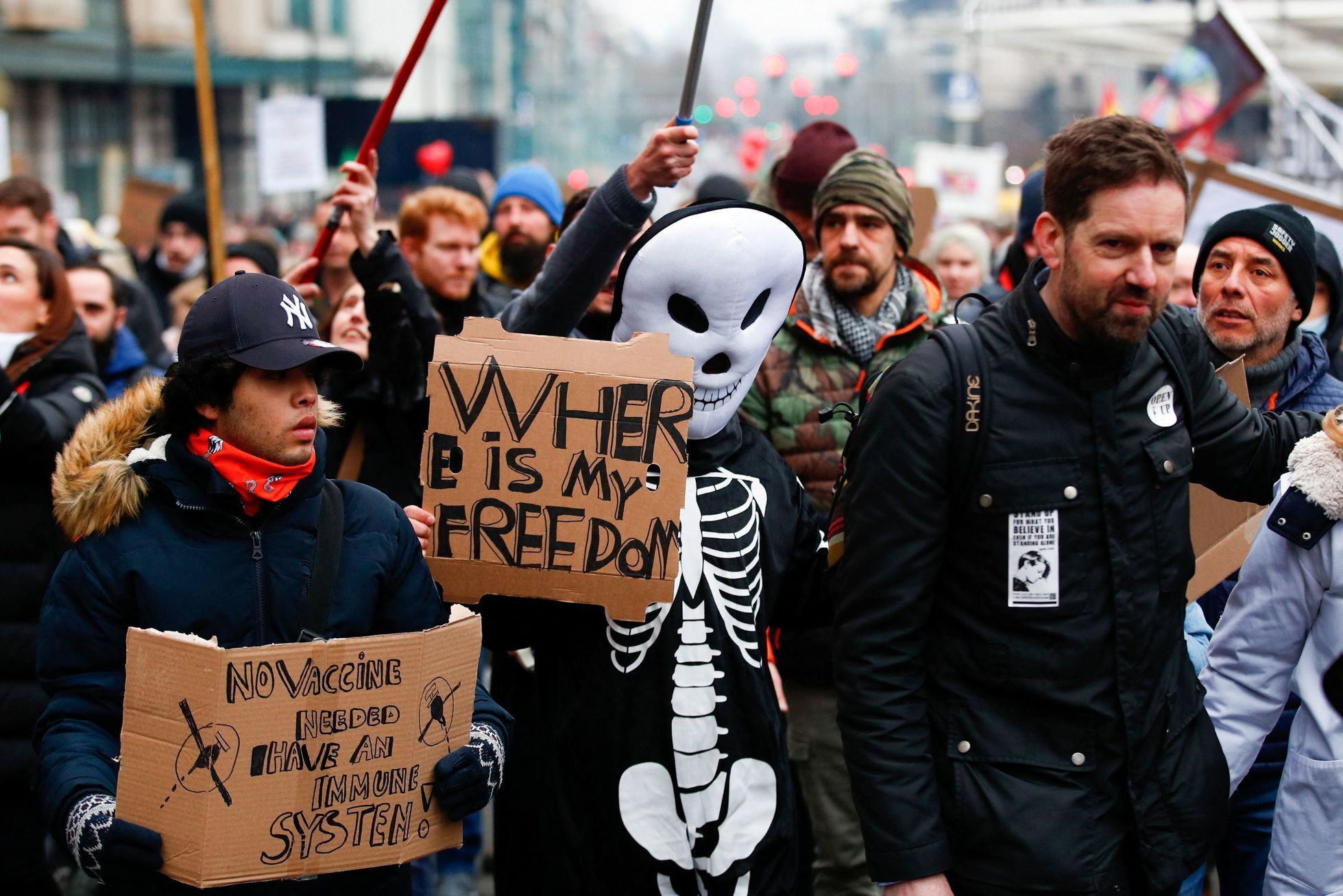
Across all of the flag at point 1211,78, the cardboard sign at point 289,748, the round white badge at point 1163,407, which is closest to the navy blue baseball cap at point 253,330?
the cardboard sign at point 289,748

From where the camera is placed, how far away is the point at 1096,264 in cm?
299

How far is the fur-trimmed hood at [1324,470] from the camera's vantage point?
321 centimetres

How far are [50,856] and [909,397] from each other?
4.60 meters

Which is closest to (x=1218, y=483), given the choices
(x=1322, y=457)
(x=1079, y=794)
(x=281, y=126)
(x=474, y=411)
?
(x=1322, y=457)

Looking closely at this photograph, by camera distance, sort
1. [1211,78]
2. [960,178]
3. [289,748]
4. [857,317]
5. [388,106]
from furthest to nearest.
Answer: [960,178] < [1211,78] < [857,317] < [388,106] < [289,748]

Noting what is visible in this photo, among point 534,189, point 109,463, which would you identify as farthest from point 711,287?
point 534,189

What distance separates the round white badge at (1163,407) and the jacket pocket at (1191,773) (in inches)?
20.5

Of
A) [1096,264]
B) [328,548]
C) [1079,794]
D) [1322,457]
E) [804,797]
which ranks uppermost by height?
[1096,264]

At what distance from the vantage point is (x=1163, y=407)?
3158 millimetres

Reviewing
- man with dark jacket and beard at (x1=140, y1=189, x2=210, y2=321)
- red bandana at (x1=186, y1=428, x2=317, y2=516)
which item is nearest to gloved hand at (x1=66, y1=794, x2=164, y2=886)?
red bandana at (x1=186, y1=428, x2=317, y2=516)

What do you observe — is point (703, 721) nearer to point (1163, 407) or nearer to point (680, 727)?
point (680, 727)

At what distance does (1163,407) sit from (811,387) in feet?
5.40

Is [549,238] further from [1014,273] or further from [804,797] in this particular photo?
[804,797]

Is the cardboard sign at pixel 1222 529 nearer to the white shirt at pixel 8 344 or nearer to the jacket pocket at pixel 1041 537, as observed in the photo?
the jacket pocket at pixel 1041 537
